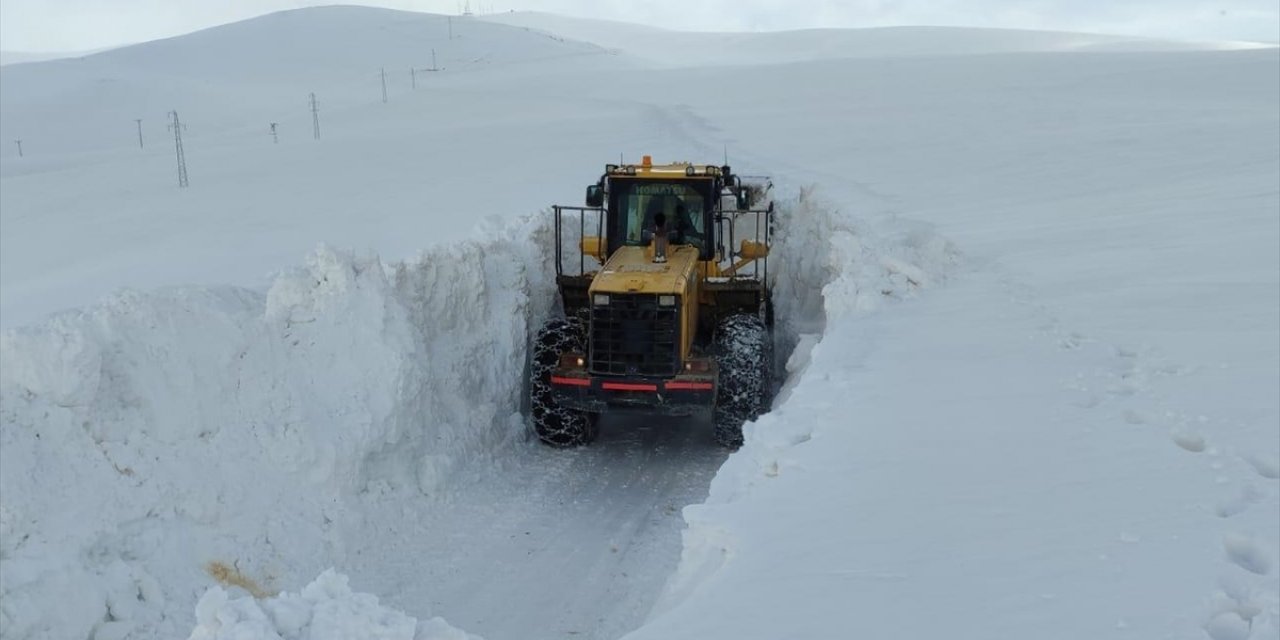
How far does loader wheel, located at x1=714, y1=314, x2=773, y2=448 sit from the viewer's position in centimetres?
830

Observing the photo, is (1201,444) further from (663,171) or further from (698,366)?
(663,171)

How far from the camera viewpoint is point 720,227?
31.3 ft

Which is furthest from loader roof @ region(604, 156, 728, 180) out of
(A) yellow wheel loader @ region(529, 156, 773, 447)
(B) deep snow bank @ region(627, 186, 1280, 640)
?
(B) deep snow bank @ region(627, 186, 1280, 640)

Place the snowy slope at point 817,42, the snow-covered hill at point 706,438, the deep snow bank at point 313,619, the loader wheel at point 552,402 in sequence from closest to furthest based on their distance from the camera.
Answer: the deep snow bank at point 313,619 < the snow-covered hill at point 706,438 < the loader wheel at point 552,402 < the snowy slope at point 817,42

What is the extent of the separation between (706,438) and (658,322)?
58.9 inches

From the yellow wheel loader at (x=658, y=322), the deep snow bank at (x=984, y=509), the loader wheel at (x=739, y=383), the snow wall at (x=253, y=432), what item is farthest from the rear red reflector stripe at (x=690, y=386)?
the deep snow bank at (x=984, y=509)

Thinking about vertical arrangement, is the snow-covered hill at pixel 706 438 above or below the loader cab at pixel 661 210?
below

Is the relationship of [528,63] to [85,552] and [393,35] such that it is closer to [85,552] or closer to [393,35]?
[393,35]

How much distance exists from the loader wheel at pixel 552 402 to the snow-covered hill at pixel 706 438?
0.22m

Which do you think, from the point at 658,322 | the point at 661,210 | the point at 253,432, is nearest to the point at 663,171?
the point at 661,210

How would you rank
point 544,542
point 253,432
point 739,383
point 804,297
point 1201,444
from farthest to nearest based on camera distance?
1. point 804,297
2. point 739,383
3. point 544,542
4. point 253,432
5. point 1201,444

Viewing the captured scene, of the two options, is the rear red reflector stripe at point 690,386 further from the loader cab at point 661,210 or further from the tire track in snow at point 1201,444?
the tire track in snow at point 1201,444

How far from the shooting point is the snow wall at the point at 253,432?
5.48 meters

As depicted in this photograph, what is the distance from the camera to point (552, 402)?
863 centimetres
